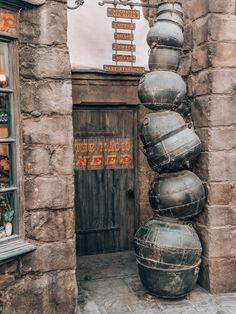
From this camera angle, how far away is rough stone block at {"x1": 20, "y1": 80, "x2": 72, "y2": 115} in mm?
3959

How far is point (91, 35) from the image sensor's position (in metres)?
5.77

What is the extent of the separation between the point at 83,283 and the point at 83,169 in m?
1.76

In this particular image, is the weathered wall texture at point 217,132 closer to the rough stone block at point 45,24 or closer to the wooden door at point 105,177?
the wooden door at point 105,177

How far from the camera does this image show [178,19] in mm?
5051

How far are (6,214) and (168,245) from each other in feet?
6.36

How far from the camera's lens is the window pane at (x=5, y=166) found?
399 cm

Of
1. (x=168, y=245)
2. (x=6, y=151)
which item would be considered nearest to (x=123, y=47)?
(x=6, y=151)

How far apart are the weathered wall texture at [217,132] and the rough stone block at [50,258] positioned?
6.21 feet

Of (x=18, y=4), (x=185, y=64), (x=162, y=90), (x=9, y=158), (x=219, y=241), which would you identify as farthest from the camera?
(x=185, y=64)

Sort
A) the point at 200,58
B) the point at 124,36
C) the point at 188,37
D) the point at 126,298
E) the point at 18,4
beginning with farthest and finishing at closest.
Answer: the point at 124,36 < the point at 188,37 < the point at 200,58 < the point at 126,298 < the point at 18,4

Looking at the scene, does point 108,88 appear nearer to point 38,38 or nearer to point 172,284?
point 38,38

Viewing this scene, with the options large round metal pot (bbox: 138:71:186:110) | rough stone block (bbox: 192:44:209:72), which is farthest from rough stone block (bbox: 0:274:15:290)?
rough stone block (bbox: 192:44:209:72)

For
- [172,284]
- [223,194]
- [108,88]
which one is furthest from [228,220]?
[108,88]

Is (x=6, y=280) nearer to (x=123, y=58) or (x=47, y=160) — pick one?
(x=47, y=160)
